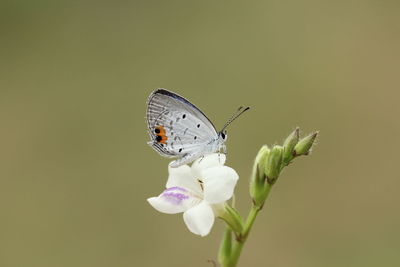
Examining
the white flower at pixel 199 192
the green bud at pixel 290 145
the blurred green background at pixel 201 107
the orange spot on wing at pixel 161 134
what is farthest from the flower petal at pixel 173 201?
the blurred green background at pixel 201 107

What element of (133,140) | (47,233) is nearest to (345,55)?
(133,140)

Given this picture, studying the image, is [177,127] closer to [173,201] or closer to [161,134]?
[161,134]

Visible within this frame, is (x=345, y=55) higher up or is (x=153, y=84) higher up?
(x=345, y=55)

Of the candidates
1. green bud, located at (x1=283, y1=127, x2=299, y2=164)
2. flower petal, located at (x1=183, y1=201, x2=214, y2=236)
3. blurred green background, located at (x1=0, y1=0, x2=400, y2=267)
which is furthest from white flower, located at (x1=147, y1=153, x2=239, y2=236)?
blurred green background, located at (x1=0, y1=0, x2=400, y2=267)

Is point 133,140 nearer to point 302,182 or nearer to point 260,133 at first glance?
point 260,133

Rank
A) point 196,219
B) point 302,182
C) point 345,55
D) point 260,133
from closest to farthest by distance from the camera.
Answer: point 196,219, point 302,182, point 260,133, point 345,55

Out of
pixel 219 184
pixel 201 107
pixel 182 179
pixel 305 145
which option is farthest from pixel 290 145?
pixel 201 107
